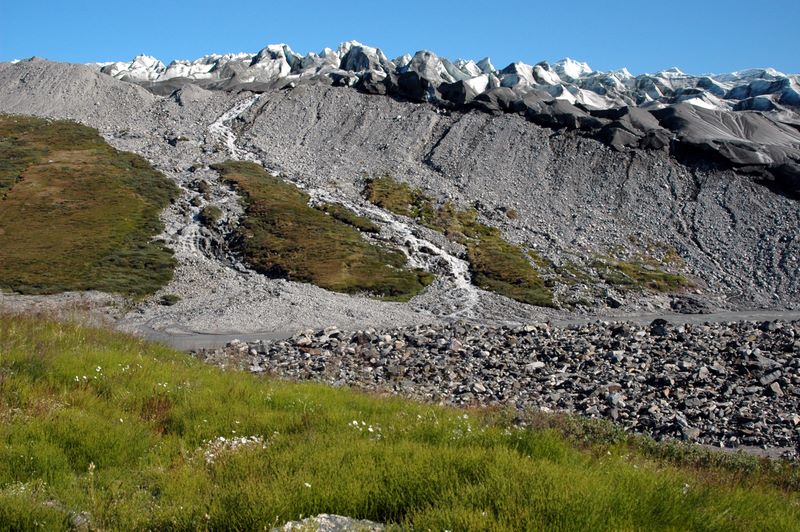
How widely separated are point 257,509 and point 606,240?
65794mm

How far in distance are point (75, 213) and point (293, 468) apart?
6594 centimetres

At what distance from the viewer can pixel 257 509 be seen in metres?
6.09

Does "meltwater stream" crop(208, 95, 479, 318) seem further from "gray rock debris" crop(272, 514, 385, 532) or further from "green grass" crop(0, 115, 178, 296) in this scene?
"gray rock debris" crop(272, 514, 385, 532)

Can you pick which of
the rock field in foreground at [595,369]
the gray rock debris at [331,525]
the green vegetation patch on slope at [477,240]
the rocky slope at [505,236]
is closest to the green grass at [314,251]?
the rocky slope at [505,236]

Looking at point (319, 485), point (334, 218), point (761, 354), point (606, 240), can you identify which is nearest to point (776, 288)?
point (606, 240)

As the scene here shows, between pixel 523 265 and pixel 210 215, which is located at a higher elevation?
pixel 210 215

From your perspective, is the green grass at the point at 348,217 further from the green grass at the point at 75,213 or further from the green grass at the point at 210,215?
the green grass at the point at 75,213

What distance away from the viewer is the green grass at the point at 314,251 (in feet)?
176

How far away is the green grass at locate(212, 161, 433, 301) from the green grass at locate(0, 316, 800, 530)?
40.3m

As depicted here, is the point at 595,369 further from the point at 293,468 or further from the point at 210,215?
the point at 210,215

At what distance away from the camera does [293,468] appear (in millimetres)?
7305

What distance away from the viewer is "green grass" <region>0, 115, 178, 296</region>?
50.4 m

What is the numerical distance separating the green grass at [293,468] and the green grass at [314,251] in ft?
132

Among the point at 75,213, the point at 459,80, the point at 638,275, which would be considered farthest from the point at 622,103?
the point at 75,213
